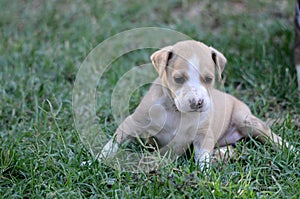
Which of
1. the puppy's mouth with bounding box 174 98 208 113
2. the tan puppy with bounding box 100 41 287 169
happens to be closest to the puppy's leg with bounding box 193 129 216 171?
the tan puppy with bounding box 100 41 287 169

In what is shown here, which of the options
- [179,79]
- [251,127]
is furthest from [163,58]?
[251,127]

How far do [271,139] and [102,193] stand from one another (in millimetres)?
1349

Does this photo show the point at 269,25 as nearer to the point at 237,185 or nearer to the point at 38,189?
the point at 237,185

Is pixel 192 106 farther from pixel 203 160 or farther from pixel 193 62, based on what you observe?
pixel 203 160

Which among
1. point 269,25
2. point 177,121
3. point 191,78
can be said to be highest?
point 191,78

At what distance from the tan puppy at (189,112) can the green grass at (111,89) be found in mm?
161

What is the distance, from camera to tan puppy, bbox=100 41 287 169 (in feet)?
12.3

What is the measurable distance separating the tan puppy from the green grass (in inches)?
6.4

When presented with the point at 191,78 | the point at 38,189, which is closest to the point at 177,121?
the point at 191,78

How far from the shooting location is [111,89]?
537 cm

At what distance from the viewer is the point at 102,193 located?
3652mm

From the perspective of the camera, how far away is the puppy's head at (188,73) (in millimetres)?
3697

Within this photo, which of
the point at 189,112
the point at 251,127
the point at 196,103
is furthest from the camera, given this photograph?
the point at 251,127

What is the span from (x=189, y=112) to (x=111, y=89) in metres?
1.60
